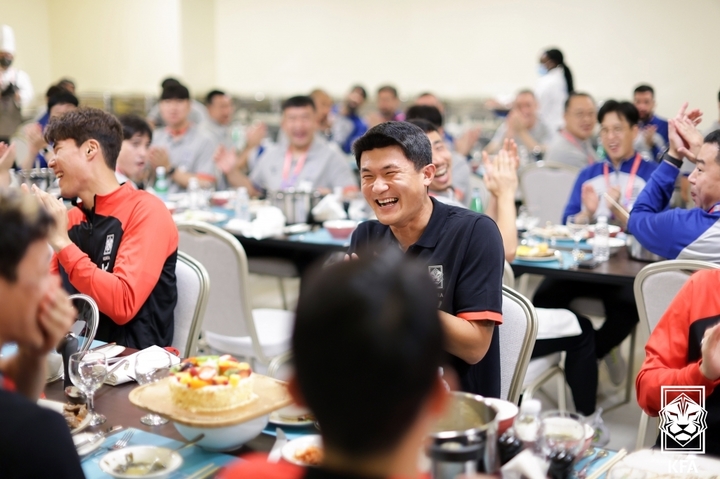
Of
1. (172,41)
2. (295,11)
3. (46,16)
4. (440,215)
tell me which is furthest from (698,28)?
(46,16)

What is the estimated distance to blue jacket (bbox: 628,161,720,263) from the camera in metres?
2.77

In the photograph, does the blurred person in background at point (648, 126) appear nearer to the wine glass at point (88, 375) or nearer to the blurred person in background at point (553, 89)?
the blurred person in background at point (553, 89)

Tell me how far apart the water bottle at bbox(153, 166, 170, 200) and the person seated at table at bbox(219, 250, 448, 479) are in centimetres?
443

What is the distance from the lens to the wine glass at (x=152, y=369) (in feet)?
5.70

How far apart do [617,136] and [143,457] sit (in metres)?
3.53

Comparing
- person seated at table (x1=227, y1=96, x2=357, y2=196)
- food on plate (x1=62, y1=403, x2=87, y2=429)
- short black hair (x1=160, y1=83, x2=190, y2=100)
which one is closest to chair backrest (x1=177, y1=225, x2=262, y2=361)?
food on plate (x1=62, y1=403, x2=87, y2=429)

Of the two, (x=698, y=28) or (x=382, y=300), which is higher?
(x=698, y=28)

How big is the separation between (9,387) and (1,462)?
17 cm

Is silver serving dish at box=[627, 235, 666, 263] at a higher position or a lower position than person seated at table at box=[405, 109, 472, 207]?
lower

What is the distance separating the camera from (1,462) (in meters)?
1.12

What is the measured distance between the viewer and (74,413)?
1.75m

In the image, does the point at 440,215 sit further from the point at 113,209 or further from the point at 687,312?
the point at 113,209

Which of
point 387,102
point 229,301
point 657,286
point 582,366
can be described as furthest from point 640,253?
point 387,102

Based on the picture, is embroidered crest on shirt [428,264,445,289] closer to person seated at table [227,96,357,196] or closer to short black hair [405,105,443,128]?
short black hair [405,105,443,128]
